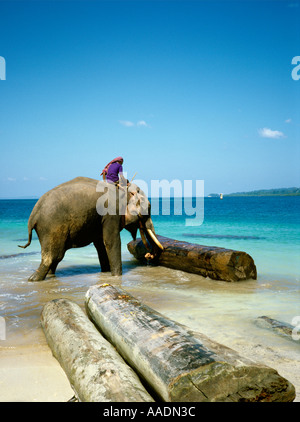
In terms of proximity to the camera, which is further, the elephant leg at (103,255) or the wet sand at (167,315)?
the elephant leg at (103,255)

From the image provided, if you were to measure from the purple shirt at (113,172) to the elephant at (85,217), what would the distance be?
0.23 metres

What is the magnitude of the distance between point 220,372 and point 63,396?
1.31 meters

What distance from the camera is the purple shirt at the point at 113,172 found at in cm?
835

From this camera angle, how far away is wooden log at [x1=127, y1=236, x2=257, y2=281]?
751 cm

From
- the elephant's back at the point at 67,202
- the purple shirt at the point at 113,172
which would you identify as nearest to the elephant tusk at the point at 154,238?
the purple shirt at the point at 113,172

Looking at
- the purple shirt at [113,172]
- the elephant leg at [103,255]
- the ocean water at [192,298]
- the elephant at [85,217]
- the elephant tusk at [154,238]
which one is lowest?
the ocean water at [192,298]

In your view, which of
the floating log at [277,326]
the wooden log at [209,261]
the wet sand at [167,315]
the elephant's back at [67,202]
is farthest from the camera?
the wooden log at [209,261]

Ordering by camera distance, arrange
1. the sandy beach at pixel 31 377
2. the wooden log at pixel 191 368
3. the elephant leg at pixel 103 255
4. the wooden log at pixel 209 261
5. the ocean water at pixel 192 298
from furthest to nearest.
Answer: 1. the elephant leg at pixel 103 255
2. the wooden log at pixel 209 261
3. the ocean water at pixel 192 298
4. the sandy beach at pixel 31 377
5. the wooden log at pixel 191 368

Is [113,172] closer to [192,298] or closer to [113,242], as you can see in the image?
[113,242]

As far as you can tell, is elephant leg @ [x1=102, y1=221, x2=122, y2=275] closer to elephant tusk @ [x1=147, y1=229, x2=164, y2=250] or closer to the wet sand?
the wet sand

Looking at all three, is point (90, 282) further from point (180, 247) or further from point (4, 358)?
point (4, 358)

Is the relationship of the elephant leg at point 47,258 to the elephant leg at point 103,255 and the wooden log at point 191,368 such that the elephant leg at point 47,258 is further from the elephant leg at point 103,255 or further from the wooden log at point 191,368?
the wooden log at point 191,368

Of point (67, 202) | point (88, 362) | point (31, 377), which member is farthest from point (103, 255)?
point (88, 362)
